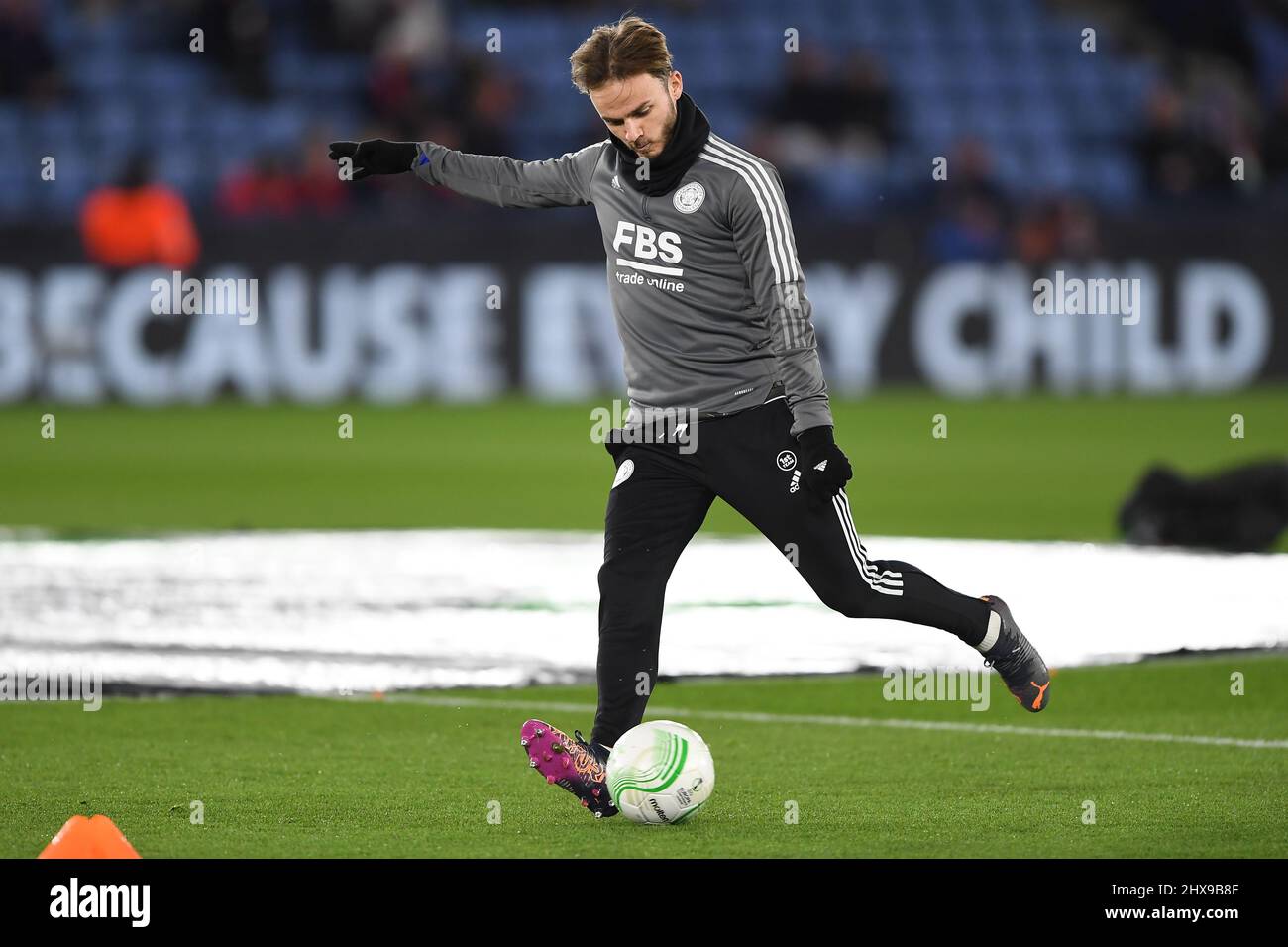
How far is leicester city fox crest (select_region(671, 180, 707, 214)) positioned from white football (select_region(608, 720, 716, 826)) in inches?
62.2

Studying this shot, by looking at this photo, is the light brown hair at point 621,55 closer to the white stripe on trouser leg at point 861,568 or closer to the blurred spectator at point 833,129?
the white stripe on trouser leg at point 861,568

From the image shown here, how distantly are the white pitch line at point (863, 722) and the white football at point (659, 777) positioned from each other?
1.77m

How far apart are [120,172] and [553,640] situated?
16062mm

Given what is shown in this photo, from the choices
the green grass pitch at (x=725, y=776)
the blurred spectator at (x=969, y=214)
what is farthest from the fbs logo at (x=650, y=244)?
the blurred spectator at (x=969, y=214)

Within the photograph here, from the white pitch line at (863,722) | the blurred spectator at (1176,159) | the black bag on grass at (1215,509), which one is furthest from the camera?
the blurred spectator at (1176,159)

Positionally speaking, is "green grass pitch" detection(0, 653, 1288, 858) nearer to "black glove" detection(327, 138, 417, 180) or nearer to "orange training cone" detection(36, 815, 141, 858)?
"orange training cone" detection(36, 815, 141, 858)

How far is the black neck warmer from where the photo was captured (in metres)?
6.58

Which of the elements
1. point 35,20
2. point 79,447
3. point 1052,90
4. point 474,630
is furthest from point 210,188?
point 474,630

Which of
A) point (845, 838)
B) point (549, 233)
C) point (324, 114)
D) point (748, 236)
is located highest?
point (324, 114)

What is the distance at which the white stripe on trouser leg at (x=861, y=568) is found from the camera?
674cm

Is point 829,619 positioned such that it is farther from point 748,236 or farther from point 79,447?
point 79,447

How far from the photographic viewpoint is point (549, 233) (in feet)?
72.4

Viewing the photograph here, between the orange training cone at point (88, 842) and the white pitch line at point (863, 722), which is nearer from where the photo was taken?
the orange training cone at point (88, 842)

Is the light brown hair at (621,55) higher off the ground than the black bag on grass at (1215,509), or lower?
higher
